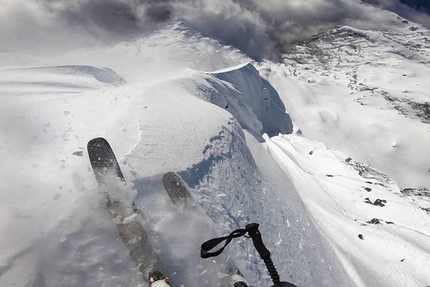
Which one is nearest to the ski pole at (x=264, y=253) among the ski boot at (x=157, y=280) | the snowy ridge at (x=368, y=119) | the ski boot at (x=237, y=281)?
the ski boot at (x=237, y=281)

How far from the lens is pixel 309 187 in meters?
15.9

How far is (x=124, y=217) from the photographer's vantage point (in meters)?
3.64

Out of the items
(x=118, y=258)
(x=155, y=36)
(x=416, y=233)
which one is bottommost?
(x=155, y=36)

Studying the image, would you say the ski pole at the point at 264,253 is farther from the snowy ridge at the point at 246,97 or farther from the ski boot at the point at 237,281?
the snowy ridge at the point at 246,97

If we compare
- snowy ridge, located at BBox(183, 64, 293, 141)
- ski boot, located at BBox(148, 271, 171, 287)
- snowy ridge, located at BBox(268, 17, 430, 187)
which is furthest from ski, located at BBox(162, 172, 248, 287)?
snowy ridge, located at BBox(268, 17, 430, 187)

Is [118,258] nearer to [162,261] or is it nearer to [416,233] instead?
[162,261]

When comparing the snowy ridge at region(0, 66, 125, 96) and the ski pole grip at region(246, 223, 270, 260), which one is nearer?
the ski pole grip at region(246, 223, 270, 260)

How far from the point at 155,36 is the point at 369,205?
417 ft

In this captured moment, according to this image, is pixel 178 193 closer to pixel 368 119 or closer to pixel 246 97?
pixel 246 97

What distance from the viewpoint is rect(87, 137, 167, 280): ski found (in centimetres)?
350

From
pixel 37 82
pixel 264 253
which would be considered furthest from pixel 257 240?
pixel 37 82

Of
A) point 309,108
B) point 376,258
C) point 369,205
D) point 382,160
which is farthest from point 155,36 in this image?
point 376,258

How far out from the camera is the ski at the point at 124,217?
3.50 metres

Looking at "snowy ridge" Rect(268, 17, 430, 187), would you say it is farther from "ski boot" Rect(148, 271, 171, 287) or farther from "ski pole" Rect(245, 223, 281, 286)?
"ski pole" Rect(245, 223, 281, 286)
